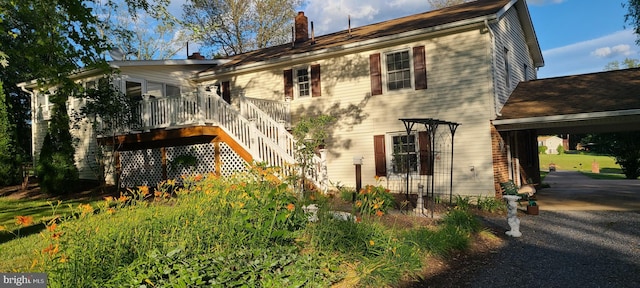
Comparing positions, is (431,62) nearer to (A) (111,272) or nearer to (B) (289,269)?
(B) (289,269)

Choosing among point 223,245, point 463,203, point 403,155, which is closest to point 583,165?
point 403,155

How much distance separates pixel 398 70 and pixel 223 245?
9.25 metres

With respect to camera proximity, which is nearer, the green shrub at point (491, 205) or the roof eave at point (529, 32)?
the green shrub at point (491, 205)

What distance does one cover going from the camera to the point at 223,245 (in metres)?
4.23

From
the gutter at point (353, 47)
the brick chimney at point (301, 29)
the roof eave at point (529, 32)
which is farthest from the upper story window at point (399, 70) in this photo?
the brick chimney at point (301, 29)

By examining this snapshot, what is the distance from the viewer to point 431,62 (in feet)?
37.9

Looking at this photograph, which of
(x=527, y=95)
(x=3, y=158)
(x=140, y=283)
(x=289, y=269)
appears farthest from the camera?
(x=3, y=158)

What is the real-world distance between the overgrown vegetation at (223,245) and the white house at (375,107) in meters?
4.91

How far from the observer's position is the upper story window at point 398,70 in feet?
39.3

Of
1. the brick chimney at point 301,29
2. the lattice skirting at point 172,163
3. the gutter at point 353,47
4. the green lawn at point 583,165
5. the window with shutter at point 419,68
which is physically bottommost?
the green lawn at point 583,165

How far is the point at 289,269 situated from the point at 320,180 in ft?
22.4

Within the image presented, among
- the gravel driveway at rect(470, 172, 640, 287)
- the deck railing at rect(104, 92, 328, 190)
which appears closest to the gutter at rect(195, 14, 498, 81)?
the deck railing at rect(104, 92, 328, 190)

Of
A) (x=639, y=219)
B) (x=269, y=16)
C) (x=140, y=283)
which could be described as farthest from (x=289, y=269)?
(x=269, y=16)

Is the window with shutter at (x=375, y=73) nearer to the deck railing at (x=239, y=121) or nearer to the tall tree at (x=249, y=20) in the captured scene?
the deck railing at (x=239, y=121)
